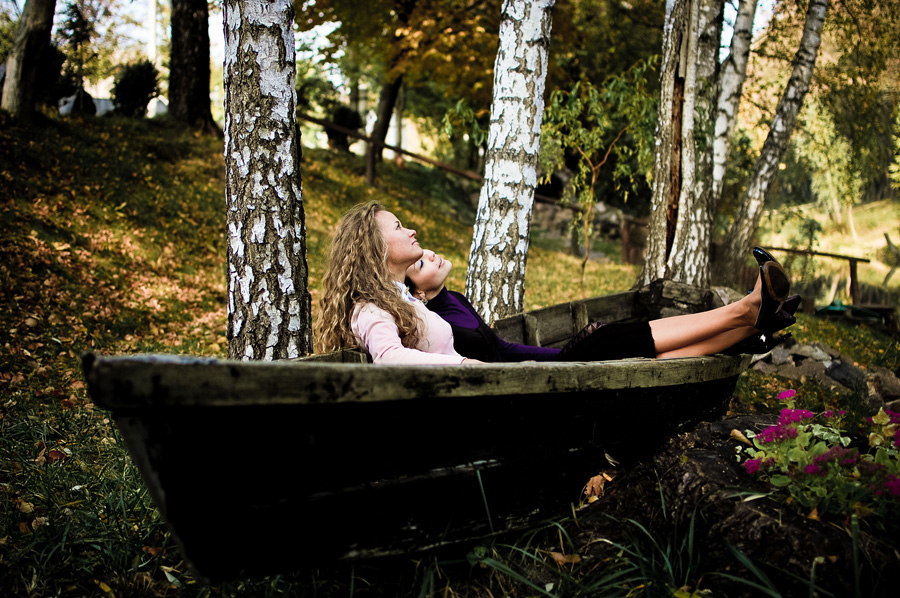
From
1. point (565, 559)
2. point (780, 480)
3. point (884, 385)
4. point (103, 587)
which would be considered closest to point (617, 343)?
point (780, 480)

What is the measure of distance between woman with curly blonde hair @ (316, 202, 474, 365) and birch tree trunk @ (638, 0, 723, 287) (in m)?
3.83

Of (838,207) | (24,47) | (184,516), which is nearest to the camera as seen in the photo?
(184,516)

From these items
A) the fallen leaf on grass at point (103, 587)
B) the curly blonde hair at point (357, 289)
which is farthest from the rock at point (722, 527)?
the fallen leaf on grass at point (103, 587)

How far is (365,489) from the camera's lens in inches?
80.0

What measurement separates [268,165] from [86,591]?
2362mm

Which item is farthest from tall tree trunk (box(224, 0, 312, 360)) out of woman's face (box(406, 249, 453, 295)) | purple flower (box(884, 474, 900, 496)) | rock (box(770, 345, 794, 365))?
rock (box(770, 345, 794, 365))

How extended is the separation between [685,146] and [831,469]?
14.9 feet

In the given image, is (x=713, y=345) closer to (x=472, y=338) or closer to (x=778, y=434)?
(x=778, y=434)

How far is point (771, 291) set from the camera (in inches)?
116

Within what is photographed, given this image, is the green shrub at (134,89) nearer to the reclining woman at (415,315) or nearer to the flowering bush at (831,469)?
the reclining woman at (415,315)

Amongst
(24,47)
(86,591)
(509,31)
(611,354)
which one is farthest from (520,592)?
(24,47)

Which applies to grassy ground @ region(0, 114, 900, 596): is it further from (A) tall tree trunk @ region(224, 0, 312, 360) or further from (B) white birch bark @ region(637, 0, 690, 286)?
(B) white birch bark @ region(637, 0, 690, 286)

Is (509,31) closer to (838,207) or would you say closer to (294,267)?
(294,267)

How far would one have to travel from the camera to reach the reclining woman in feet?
9.59
